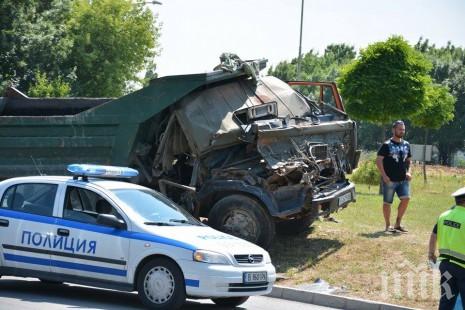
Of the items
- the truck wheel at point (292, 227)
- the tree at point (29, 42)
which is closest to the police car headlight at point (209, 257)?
the truck wheel at point (292, 227)

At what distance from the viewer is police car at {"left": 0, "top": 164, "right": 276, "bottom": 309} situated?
980 cm

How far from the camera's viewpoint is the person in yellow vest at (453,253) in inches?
335

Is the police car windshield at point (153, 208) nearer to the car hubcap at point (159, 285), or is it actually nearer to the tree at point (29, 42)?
the car hubcap at point (159, 285)

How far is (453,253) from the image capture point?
8.54 m

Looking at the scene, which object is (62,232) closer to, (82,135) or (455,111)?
(82,135)

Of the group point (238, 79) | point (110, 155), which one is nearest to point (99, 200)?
point (110, 155)

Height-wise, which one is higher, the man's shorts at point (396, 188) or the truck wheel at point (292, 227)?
the man's shorts at point (396, 188)

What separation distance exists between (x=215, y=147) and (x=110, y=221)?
4185 millimetres

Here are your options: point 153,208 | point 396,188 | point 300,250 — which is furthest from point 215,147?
point 153,208

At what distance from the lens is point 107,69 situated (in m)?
43.8

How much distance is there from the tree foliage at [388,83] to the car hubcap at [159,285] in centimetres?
1766

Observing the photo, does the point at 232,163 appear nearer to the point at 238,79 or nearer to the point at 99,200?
the point at 238,79

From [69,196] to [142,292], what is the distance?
159 centimetres

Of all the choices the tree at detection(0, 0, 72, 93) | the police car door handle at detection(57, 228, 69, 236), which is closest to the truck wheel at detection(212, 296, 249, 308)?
the police car door handle at detection(57, 228, 69, 236)
